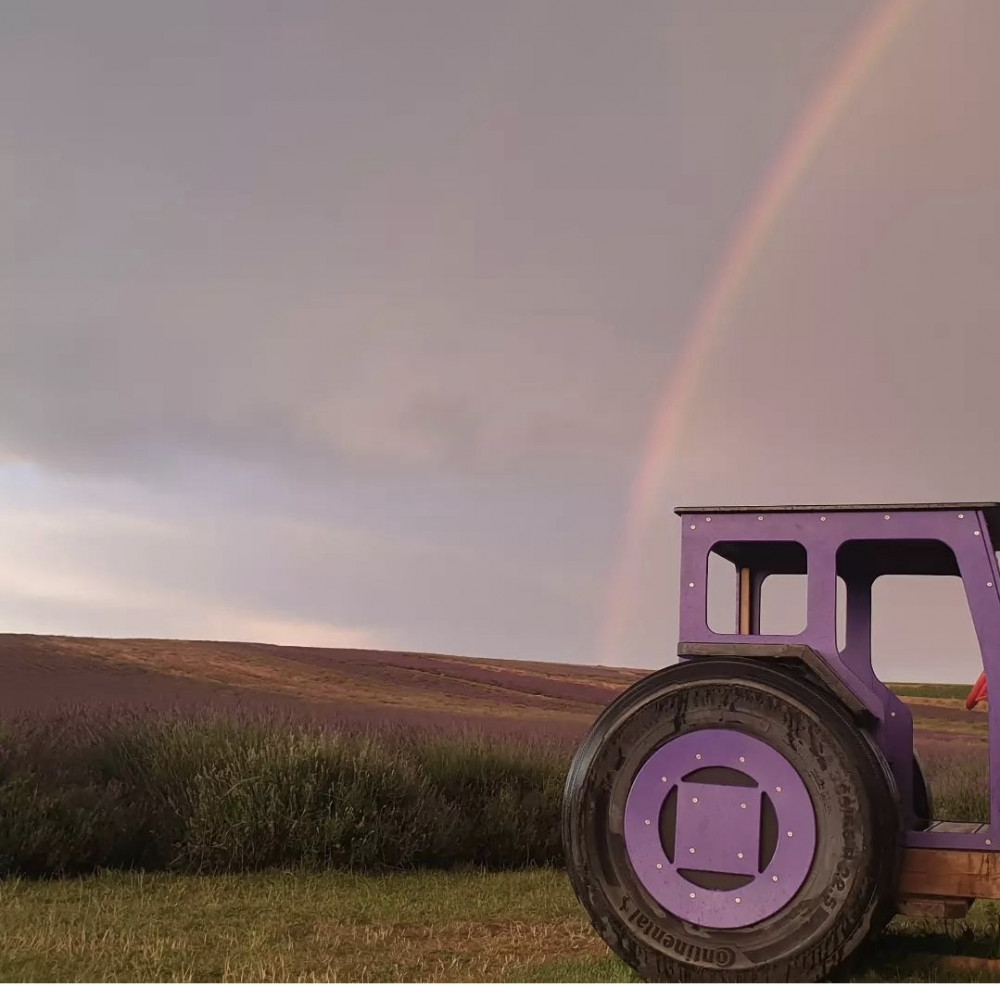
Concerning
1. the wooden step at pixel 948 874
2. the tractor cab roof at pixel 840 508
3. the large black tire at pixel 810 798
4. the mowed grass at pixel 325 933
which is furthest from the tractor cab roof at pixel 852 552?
the mowed grass at pixel 325 933

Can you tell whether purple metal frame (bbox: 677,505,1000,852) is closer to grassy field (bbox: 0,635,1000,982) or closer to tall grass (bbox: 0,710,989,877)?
grassy field (bbox: 0,635,1000,982)

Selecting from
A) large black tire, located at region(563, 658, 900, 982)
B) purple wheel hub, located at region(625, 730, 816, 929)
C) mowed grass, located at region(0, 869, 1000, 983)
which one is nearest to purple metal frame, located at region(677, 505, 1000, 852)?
large black tire, located at region(563, 658, 900, 982)

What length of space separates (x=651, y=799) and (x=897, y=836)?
114 centimetres

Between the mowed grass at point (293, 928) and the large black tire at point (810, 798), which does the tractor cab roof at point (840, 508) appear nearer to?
the large black tire at point (810, 798)

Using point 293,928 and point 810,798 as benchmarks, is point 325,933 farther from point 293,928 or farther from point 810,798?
point 810,798

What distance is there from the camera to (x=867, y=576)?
714 centimetres

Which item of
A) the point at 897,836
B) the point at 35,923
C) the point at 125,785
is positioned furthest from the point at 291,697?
the point at 897,836

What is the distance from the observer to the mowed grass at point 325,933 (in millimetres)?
6145

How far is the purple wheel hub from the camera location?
5023 millimetres

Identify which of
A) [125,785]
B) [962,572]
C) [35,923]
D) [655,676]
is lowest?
[35,923]

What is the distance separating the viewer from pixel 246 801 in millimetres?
10258

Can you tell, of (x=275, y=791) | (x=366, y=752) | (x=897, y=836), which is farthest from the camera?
(x=366, y=752)

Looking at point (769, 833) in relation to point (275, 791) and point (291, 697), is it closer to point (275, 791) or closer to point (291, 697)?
point (275, 791)

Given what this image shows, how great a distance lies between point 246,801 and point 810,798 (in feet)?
21.8
